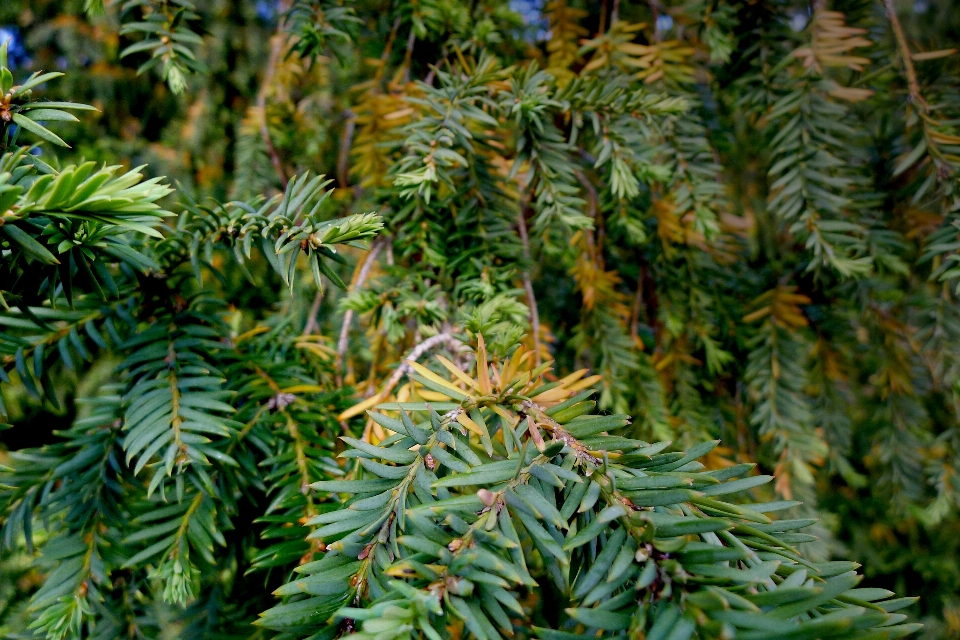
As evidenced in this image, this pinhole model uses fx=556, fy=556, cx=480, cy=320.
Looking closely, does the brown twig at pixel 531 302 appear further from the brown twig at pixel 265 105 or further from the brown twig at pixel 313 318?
the brown twig at pixel 265 105

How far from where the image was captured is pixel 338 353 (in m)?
0.72

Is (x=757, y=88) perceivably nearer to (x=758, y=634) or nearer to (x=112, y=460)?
(x=758, y=634)

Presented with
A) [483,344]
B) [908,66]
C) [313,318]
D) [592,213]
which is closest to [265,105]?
[313,318]

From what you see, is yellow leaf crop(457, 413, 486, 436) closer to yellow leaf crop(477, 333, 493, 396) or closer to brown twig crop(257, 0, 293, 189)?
yellow leaf crop(477, 333, 493, 396)

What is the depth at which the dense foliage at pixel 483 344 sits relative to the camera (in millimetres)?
360

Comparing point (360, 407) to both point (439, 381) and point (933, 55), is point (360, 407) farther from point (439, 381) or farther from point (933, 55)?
point (933, 55)

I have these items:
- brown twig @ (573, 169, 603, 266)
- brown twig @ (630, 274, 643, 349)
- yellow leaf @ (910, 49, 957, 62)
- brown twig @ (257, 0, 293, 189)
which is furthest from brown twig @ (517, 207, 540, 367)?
yellow leaf @ (910, 49, 957, 62)

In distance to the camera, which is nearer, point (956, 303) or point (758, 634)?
point (758, 634)

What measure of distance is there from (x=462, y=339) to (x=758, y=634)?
346mm

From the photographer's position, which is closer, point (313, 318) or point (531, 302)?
point (531, 302)

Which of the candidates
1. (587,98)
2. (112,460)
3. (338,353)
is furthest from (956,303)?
(112,460)

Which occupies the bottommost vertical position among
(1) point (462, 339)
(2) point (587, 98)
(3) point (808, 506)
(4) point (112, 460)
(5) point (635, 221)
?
(3) point (808, 506)

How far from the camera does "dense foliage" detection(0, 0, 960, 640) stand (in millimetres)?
360

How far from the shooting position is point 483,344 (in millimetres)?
454
